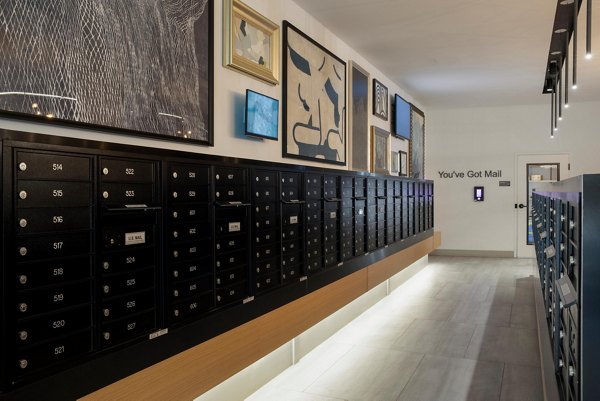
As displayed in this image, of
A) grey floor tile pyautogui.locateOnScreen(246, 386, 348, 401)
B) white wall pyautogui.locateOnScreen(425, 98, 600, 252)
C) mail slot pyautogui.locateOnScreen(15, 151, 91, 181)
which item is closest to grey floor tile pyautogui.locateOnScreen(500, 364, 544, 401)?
grey floor tile pyautogui.locateOnScreen(246, 386, 348, 401)

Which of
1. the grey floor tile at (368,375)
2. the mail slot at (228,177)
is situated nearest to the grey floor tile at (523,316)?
the grey floor tile at (368,375)

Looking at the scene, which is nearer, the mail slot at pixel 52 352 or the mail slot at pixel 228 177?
the mail slot at pixel 52 352

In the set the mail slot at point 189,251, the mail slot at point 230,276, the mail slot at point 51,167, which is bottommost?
the mail slot at point 230,276

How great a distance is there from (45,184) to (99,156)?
0.24m

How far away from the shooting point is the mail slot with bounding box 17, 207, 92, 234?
1509mm

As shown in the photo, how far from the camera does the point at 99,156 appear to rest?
1778 mm

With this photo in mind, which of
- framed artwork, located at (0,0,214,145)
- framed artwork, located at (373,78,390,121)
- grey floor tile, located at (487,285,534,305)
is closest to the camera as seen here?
framed artwork, located at (0,0,214,145)

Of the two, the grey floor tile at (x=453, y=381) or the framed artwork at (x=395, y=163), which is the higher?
the framed artwork at (x=395, y=163)

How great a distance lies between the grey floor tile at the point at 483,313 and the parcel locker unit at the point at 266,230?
2.73m

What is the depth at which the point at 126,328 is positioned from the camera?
190cm

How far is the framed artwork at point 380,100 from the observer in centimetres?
615

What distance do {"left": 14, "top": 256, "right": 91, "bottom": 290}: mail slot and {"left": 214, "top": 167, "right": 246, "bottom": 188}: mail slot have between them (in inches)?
34.3

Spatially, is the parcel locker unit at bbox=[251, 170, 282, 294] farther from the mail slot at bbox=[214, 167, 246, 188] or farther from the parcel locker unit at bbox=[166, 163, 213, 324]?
the parcel locker unit at bbox=[166, 163, 213, 324]

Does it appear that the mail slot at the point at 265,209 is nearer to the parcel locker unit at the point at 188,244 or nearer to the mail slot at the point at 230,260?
the mail slot at the point at 230,260
